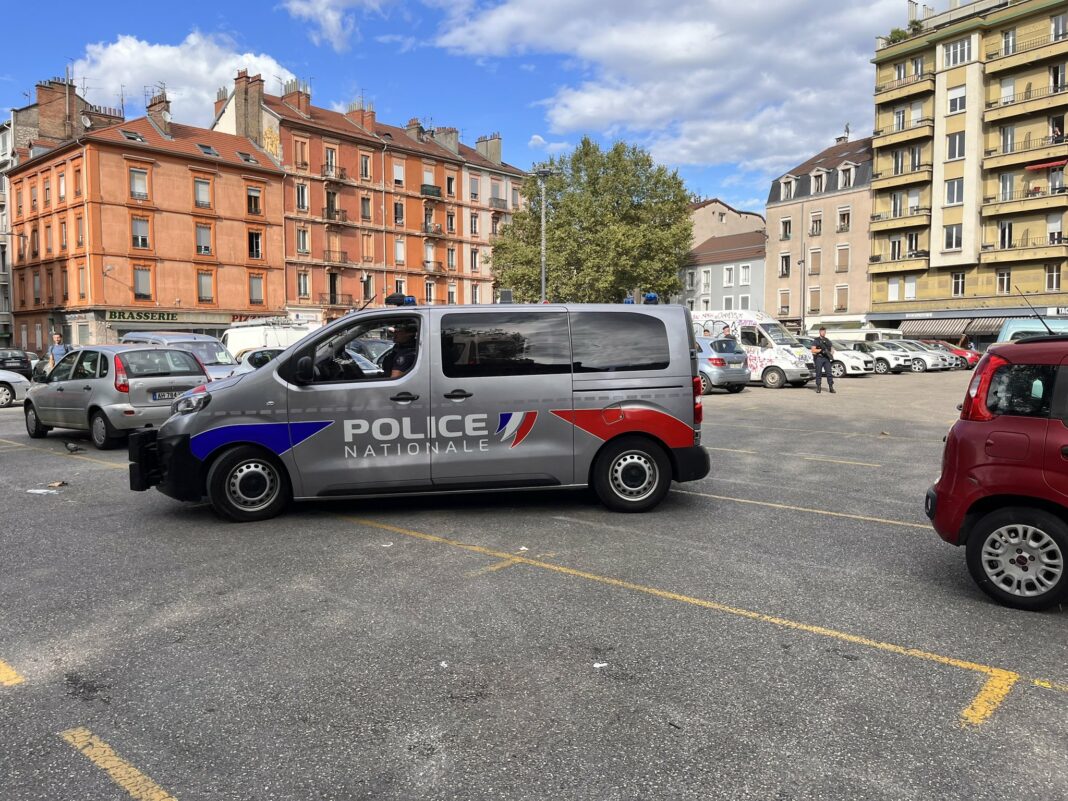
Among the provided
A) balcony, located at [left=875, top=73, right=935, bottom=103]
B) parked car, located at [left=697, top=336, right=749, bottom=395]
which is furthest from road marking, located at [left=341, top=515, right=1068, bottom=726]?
balcony, located at [left=875, top=73, right=935, bottom=103]

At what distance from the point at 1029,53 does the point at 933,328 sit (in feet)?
57.4

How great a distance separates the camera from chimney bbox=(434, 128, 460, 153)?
218 ft

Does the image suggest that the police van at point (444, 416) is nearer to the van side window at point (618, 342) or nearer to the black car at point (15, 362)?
the van side window at point (618, 342)

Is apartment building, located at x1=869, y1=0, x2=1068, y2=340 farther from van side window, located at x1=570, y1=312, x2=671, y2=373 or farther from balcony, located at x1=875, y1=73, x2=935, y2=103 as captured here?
van side window, located at x1=570, y1=312, x2=671, y2=373

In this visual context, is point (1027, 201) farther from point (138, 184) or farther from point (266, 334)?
point (138, 184)

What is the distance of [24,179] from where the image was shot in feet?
173

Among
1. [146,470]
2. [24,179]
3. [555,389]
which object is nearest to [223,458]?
[146,470]

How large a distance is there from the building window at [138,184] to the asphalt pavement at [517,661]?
45.8 m

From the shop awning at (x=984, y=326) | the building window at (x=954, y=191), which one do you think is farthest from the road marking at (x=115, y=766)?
the building window at (x=954, y=191)

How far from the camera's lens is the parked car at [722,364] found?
22469mm

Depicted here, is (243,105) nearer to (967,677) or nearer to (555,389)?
(555,389)

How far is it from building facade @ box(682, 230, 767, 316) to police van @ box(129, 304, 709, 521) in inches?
2458

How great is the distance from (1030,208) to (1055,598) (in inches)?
2096

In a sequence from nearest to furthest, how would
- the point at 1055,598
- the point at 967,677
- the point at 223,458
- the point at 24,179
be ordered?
the point at 967,677
the point at 1055,598
the point at 223,458
the point at 24,179
